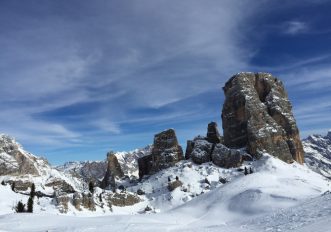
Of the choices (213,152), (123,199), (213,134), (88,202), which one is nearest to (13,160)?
(123,199)

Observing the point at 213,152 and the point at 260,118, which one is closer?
the point at 213,152

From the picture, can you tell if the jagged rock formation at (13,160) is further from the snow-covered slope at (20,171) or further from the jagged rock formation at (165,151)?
the jagged rock formation at (165,151)

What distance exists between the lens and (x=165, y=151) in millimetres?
152875

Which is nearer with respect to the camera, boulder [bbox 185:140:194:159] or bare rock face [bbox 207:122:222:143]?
boulder [bbox 185:140:194:159]

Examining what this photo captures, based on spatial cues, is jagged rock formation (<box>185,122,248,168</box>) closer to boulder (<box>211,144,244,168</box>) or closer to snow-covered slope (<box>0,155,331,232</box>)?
boulder (<box>211,144,244,168</box>)

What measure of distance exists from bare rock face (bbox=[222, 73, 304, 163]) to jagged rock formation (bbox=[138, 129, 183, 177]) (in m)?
20.1

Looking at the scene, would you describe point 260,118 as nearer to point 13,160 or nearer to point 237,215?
point 237,215

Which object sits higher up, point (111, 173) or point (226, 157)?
point (111, 173)

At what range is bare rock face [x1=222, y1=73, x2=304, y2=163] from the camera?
14312cm

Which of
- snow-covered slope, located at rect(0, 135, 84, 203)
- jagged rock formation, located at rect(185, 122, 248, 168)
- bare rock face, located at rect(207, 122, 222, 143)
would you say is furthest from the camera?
bare rock face, located at rect(207, 122, 222, 143)

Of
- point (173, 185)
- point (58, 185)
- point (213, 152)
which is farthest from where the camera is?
point (58, 185)

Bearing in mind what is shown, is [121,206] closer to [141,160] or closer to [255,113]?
[141,160]

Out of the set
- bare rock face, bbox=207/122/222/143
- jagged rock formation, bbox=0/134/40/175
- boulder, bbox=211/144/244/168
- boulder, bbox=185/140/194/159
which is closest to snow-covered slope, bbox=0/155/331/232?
boulder, bbox=211/144/244/168

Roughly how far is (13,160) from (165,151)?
70.3m
